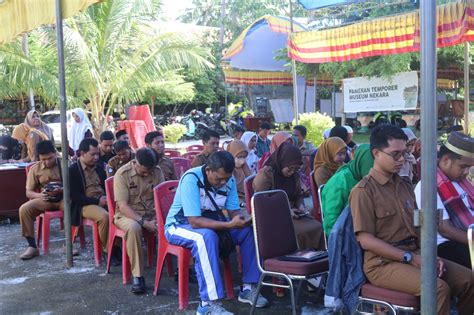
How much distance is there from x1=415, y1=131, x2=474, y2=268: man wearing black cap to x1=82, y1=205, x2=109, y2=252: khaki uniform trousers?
129 inches

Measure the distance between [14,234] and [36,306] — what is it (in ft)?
9.45

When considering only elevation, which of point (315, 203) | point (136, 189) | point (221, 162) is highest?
point (221, 162)

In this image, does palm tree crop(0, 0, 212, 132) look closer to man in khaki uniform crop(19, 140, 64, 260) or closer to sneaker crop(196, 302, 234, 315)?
man in khaki uniform crop(19, 140, 64, 260)

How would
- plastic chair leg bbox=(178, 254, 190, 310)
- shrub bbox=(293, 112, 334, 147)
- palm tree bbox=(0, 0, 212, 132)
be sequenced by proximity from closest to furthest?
1. plastic chair leg bbox=(178, 254, 190, 310)
2. shrub bbox=(293, 112, 334, 147)
3. palm tree bbox=(0, 0, 212, 132)

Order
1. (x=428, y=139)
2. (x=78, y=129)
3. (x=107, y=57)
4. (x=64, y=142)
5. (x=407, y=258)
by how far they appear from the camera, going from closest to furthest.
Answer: (x=428, y=139), (x=407, y=258), (x=64, y=142), (x=78, y=129), (x=107, y=57)

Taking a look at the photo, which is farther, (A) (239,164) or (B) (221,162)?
(A) (239,164)

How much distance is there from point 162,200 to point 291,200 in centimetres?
126

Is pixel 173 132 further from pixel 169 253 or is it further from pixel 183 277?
pixel 183 277

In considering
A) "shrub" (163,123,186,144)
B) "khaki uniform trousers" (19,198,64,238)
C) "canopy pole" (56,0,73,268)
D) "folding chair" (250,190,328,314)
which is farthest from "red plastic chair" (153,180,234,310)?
"shrub" (163,123,186,144)

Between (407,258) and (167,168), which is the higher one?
(167,168)

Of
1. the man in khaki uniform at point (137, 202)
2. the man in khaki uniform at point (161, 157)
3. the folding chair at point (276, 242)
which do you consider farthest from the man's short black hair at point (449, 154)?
the man in khaki uniform at point (161, 157)

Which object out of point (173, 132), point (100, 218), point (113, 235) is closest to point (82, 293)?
point (113, 235)

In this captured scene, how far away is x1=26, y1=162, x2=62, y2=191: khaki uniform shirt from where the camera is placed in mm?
6207

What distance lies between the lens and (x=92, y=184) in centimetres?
604
